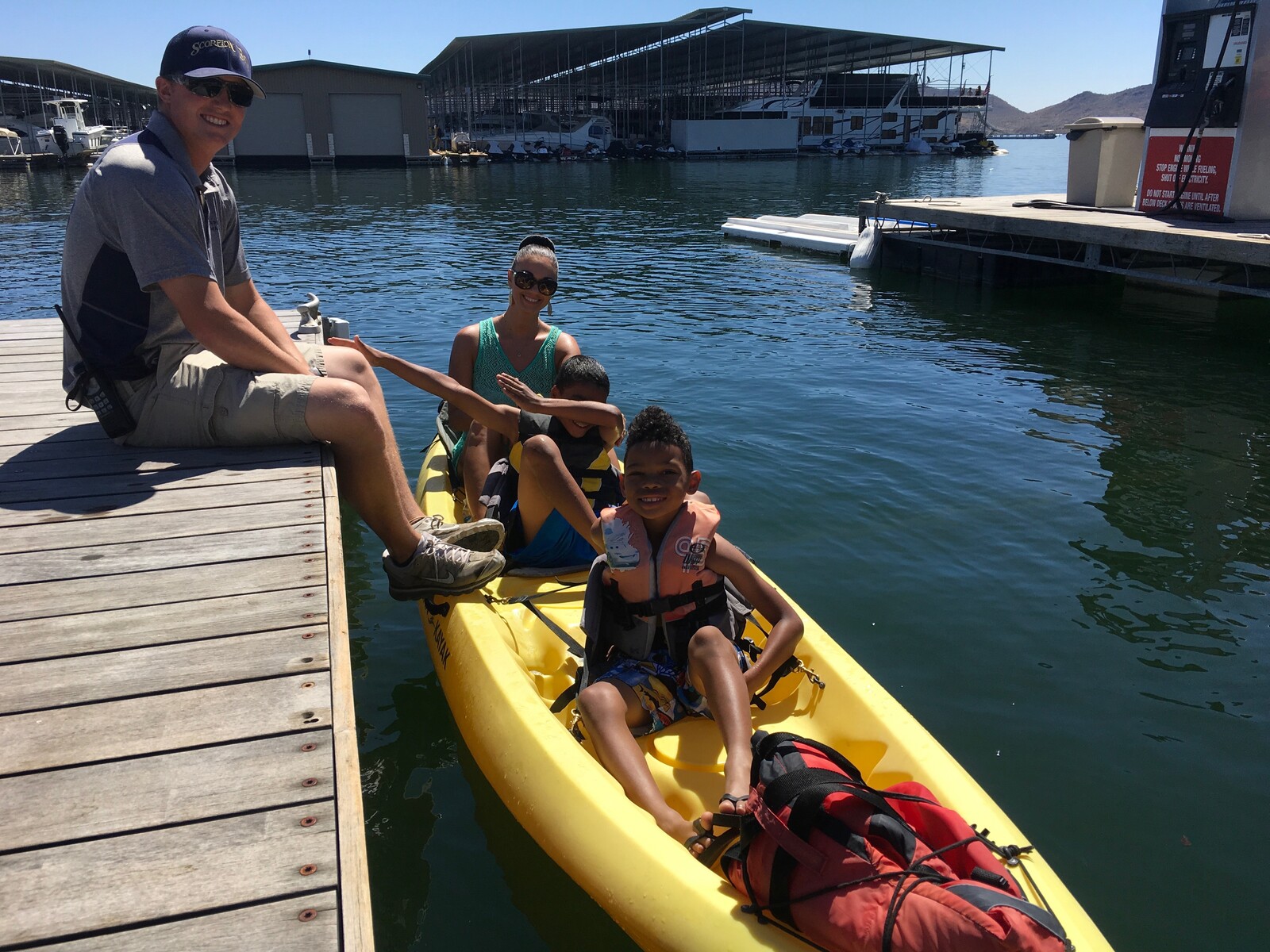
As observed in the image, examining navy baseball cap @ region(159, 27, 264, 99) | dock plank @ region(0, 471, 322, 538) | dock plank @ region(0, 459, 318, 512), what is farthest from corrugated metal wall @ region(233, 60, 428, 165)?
dock plank @ region(0, 471, 322, 538)

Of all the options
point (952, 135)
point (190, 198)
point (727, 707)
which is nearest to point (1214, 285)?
point (727, 707)

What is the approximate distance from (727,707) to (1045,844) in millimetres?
1542

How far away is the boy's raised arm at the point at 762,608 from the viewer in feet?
11.4

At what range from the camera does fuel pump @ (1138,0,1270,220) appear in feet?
43.3

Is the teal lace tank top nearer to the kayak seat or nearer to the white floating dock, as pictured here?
the kayak seat

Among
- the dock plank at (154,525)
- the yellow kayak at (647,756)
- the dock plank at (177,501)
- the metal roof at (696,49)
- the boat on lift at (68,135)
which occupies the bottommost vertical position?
the yellow kayak at (647,756)

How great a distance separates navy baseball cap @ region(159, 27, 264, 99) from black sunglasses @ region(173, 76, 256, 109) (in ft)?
0.09

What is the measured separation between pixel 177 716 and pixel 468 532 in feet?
6.29

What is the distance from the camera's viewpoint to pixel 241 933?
167 cm

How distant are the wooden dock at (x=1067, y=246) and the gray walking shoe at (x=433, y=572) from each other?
35.3 ft

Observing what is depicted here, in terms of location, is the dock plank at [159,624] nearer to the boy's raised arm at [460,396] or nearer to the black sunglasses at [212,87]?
the black sunglasses at [212,87]

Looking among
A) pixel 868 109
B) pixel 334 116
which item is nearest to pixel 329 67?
pixel 334 116

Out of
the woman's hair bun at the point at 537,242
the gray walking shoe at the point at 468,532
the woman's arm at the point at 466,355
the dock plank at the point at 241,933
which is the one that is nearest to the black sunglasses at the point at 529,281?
the woman's hair bun at the point at 537,242

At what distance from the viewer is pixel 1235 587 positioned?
567 cm
